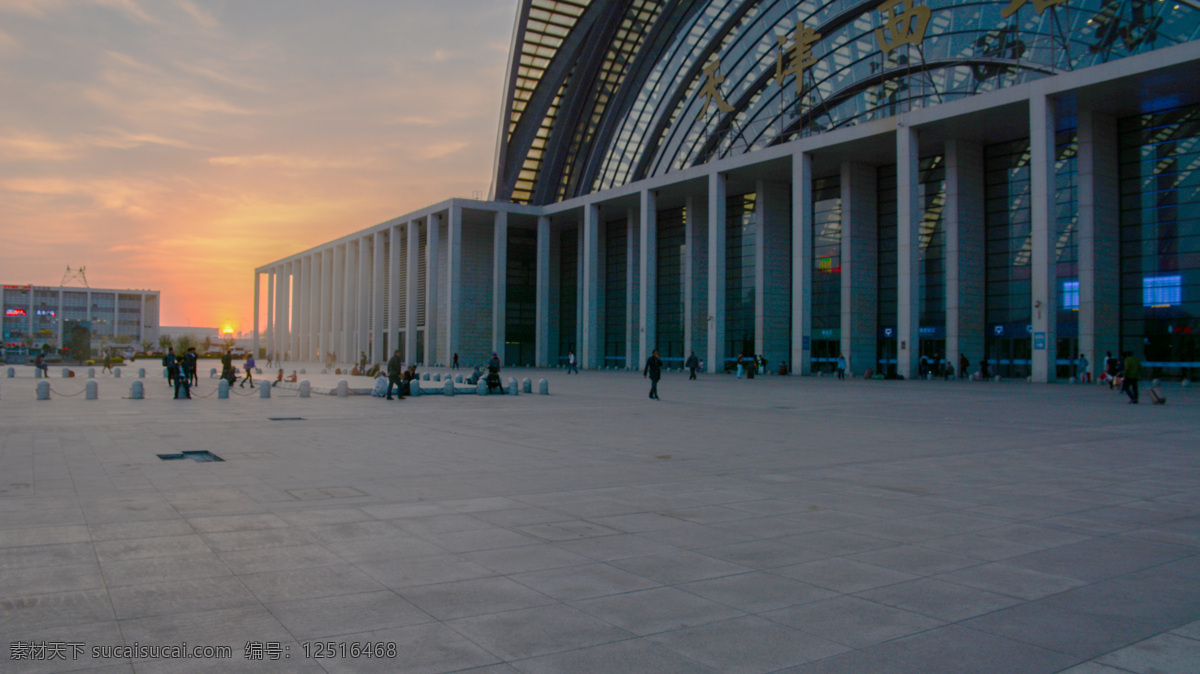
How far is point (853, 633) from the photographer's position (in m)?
4.48

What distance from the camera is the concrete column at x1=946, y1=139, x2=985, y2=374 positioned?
1673 inches

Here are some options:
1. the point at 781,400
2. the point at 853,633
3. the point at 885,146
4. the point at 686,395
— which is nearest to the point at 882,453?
the point at 853,633

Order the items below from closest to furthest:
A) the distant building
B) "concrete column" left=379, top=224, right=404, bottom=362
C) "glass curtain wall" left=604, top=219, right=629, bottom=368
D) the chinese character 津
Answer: the chinese character 津, "glass curtain wall" left=604, top=219, right=629, bottom=368, "concrete column" left=379, top=224, right=404, bottom=362, the distant building

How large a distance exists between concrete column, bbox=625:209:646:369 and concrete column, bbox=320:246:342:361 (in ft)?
136

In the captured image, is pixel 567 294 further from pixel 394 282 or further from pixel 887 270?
pixel 887 270

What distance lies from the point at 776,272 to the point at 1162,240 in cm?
2216

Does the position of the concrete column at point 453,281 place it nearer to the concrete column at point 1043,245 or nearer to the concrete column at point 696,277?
the concrete column at point 696,277

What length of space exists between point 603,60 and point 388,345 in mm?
34549

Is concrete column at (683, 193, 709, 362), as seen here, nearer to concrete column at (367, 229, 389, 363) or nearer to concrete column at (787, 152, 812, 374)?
concrete column at (787, 152, 812, 374)

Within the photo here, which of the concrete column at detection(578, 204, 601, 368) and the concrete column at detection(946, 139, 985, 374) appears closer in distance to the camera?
the concrete column at detection(946, 139, 985, 374)

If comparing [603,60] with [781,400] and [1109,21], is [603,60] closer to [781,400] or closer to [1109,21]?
[1109,21]

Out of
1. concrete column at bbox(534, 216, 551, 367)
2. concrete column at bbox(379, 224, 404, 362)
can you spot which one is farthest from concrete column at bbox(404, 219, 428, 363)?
concrete column at bbox(534, 216, 551, 367)

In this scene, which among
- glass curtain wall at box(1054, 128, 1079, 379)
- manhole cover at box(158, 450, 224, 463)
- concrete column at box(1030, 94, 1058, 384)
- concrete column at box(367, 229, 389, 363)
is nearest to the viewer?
manhole cover at box(158, 450, 224, 463)

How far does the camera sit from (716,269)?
52781mm
